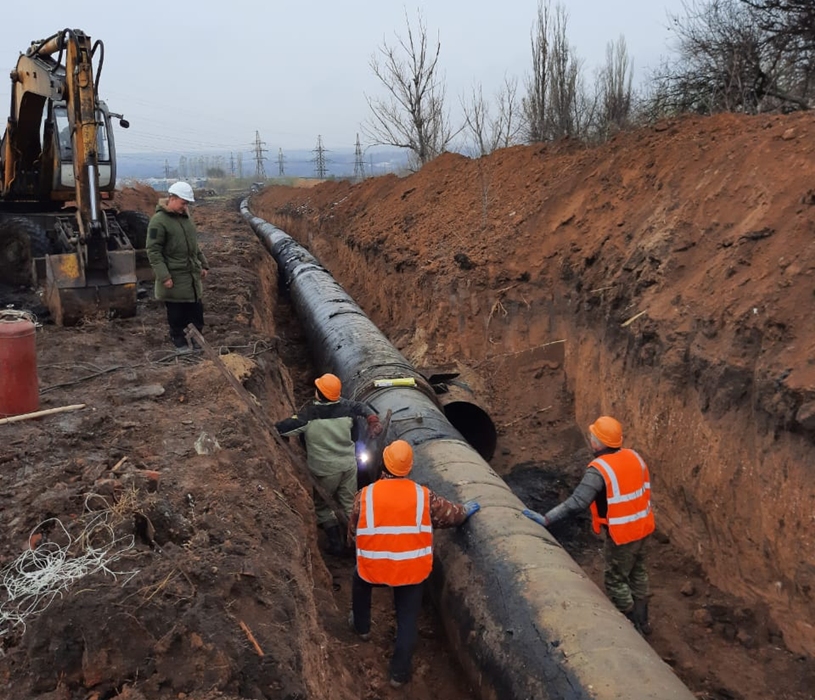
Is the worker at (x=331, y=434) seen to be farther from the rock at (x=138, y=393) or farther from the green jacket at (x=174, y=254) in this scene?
the green jacket at (x=174, y=254)

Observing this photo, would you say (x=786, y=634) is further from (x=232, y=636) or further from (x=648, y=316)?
(x=232, y=636)

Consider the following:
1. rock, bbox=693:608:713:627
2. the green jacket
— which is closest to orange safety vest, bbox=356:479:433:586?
rock, bbox=693:608:713:627

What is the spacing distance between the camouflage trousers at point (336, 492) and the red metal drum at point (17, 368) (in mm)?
2545

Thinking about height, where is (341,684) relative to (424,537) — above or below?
below

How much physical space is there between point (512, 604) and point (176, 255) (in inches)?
210

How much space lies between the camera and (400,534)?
14.8 ft

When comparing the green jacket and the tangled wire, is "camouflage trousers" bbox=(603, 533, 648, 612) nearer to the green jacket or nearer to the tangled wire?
the tangled wire

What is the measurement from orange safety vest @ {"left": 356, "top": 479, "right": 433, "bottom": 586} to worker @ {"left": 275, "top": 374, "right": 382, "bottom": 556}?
1.43 meters

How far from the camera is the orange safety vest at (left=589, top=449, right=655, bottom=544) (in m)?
5.00

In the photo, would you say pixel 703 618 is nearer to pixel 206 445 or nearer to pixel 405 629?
pixel 405 629

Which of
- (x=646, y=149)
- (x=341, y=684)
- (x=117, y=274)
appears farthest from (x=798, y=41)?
(x=341, y=684)

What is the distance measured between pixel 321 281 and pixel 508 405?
4968mm

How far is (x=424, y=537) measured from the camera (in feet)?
15.0

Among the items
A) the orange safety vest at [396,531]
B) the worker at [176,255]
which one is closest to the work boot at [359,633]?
the orange safety vest at [396,531]
